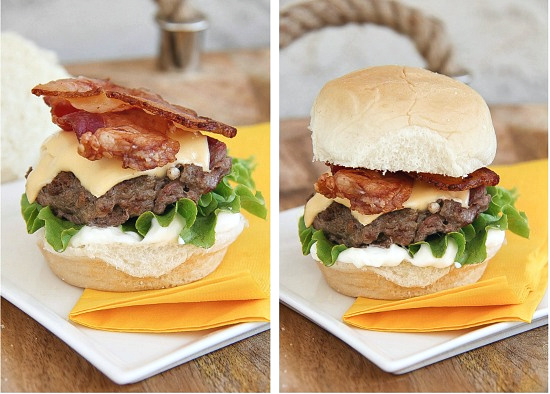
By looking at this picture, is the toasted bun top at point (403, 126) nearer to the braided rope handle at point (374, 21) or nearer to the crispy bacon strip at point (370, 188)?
the crispy bacon strip at point (370, 188)

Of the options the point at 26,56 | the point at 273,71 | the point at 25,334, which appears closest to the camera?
the point at 273,71

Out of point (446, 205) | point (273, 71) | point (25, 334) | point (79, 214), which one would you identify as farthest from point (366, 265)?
point (25, 334)

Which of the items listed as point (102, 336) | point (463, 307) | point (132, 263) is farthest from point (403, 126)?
point (102, 336)

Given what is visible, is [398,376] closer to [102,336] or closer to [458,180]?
[458,180]

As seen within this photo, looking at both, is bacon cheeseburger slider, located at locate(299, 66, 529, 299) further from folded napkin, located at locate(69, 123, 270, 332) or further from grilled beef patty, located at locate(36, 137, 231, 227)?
grilled beef patty, located at locate(36, 137, 231, 227)

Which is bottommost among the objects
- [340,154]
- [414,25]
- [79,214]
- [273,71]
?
[414,25]

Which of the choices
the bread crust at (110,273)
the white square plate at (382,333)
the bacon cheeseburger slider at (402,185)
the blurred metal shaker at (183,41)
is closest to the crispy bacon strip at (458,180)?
the bacon cheeseburger slider at (402,185)

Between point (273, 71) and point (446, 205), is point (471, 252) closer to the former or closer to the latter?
point (446, 205)

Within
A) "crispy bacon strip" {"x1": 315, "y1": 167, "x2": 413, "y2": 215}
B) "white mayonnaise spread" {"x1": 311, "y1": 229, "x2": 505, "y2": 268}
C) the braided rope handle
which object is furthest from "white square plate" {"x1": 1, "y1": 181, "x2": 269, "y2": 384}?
the braided rope handle
